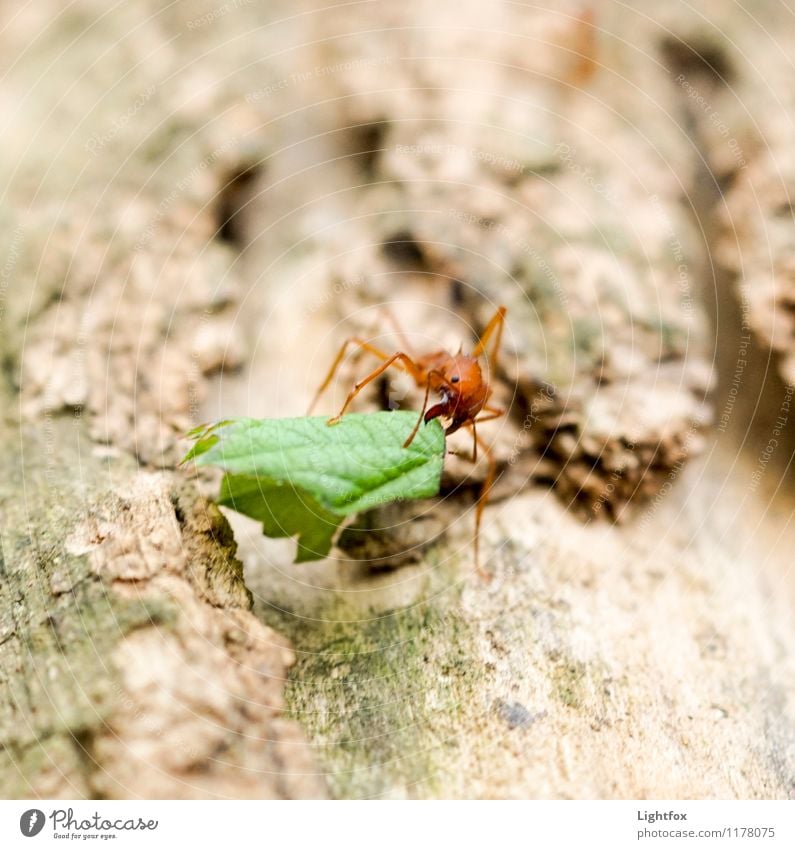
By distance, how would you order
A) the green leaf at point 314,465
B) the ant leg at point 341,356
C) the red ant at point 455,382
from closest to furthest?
the green leaf at point 314,465, the red ant at point 455,382, the ant leg at point 341,356

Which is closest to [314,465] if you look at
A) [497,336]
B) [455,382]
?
[455,382]

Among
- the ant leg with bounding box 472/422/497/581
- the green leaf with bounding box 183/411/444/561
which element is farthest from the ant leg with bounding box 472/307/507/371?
the green leaf with bounding box 183/411/444/561

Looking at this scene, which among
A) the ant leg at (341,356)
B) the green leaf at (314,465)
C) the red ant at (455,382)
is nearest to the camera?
the green leaf at (314,465)

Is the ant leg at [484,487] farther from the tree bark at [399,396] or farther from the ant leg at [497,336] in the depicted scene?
the ant leg at [497,336]

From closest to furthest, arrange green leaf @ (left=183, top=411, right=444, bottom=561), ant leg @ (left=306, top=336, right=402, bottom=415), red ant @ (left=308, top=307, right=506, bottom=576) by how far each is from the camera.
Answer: green leaf @ (left=183, top=411, right=444, bottom=561) → red ant @ (left=308, top=307, right=506, bottom=576) → ant leg @ (left=306, top=336, right=402, bottom=415)

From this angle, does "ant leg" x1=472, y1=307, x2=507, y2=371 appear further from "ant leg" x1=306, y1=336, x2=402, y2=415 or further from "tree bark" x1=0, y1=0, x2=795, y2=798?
"ant leg" x1=306, y1=336, x2=402, y2=415

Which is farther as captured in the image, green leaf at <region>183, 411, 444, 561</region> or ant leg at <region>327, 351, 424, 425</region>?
ant leg at <region>327, 351, 424, 425</region>

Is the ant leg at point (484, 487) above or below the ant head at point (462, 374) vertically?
below

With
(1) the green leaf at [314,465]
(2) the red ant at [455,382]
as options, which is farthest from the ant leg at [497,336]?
(1) the green leaf at [314,465]

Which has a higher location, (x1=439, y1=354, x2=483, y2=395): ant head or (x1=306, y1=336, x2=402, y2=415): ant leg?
(x1=439, y1=354, x2=483, y2=395): ant head
